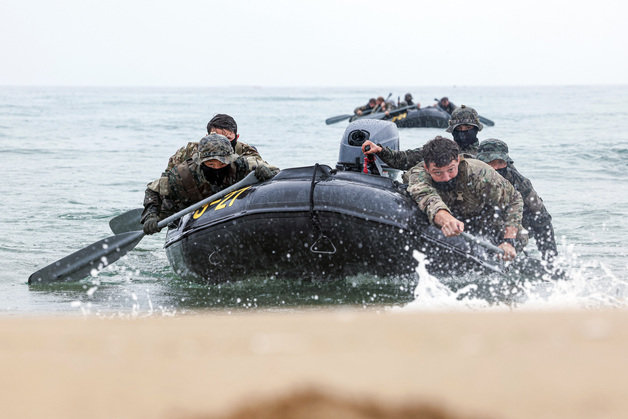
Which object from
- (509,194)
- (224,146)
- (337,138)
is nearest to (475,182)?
(509,194)

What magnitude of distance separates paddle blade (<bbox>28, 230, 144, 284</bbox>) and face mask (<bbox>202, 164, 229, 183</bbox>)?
806 mm

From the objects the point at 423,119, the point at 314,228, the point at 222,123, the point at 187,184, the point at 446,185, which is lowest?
the point at 423,119

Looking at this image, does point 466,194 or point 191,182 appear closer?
point 466,194

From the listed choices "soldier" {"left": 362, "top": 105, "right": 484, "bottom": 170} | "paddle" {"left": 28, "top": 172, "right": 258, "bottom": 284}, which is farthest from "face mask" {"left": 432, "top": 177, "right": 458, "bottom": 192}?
"paddle" {"left": 28, "top": 172, "right": 258, "bottom": 284}

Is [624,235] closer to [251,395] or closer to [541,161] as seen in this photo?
[251,395]

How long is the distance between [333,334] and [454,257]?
435 centimetres

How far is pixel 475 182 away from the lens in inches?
216

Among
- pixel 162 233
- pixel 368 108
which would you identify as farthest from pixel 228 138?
pixel 368 108

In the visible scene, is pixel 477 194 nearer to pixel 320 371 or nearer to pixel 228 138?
pixel 228 138

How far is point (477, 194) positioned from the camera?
18.2 feet

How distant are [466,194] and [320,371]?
15.1 feet

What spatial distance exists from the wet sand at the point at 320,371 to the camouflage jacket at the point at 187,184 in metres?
5.06

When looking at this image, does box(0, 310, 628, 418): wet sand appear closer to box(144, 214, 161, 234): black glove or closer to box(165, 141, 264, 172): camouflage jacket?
box(144, 214, 161, 234): black glove

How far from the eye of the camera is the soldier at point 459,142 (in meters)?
6.28
